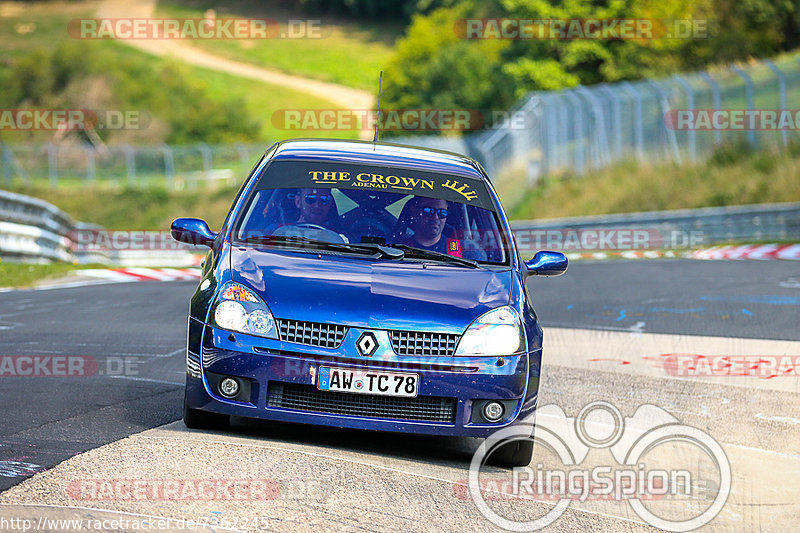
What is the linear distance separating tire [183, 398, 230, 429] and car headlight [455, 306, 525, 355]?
4.37 ft

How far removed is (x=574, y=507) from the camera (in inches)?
230

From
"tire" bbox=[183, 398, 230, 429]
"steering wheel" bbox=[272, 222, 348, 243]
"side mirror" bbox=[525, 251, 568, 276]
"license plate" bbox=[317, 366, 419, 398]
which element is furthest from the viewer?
"side mirror" bbox=[525, 251, 568, 276]

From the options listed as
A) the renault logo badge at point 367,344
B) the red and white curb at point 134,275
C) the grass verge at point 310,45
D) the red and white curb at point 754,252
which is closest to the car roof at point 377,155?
the renault logo badge at point 367,344

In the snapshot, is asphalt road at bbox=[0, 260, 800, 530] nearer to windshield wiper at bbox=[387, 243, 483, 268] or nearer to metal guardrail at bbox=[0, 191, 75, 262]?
windshield wiper at bbox=[387, 243, 483, 268]

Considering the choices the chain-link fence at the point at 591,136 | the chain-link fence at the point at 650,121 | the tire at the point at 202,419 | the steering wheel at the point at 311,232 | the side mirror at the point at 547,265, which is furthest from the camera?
the chain-link fence at the point at 591,136

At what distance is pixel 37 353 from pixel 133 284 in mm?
7142

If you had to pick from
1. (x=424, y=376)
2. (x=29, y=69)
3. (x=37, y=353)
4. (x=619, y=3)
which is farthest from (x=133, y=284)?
(x=29, y=69)

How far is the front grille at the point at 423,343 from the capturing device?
6.25m

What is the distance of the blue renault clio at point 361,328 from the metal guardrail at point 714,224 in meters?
16.5

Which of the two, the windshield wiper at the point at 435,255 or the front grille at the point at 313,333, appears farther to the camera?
the windshield wiper at the point at 435,255

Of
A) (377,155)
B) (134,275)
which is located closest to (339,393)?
(377,155)

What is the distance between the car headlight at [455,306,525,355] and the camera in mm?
6371

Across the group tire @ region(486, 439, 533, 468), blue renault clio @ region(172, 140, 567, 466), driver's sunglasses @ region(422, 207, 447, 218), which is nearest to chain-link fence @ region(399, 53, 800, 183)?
driver's sunglasses @ region(422, 207, 447, 218)

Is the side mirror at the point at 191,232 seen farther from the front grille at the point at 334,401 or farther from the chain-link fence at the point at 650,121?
the chain-link fence at the point at 650,121
